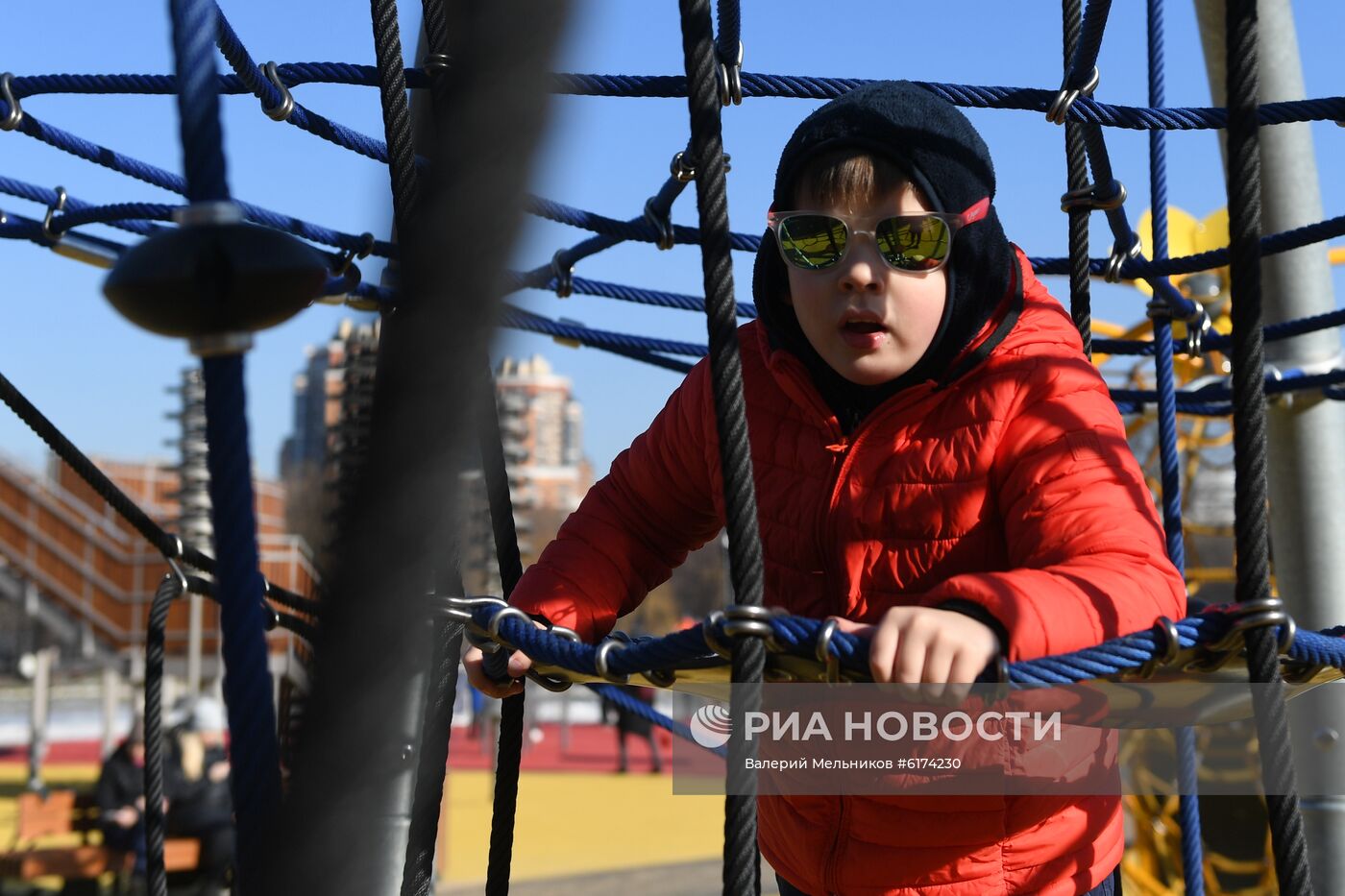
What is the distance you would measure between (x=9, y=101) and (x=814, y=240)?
55.7 inches

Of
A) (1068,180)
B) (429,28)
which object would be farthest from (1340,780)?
(429,28)

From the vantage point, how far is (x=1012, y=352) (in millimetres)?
1118

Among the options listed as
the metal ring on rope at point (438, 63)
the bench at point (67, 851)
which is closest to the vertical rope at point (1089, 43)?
the metal ring on rope at point (438, 63)

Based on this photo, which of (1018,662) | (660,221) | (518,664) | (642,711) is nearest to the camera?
(1018,662)

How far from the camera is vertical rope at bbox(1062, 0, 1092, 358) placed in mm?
1608

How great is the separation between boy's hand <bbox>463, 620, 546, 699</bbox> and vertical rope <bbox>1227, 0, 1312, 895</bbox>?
504 millimetres

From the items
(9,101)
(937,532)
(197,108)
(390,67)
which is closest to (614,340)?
(9,101)

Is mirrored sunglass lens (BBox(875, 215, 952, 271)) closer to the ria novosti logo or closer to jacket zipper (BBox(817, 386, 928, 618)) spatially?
jacket zipper (BBox(817, 386, 928, 618))

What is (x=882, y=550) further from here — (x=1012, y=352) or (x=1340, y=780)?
(x=1340, y=780)

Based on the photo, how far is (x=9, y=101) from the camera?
6.48 feet

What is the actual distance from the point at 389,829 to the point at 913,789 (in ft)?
2.27

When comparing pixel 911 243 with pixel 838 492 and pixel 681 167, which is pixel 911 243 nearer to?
pixel 838 492

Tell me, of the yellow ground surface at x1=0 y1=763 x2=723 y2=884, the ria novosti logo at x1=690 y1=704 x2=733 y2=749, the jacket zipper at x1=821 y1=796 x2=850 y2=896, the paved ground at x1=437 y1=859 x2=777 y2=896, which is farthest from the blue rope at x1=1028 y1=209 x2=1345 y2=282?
the paved ground at x1=437 y1=859 x2=777 y2=896

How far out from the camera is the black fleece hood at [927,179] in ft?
3.67
